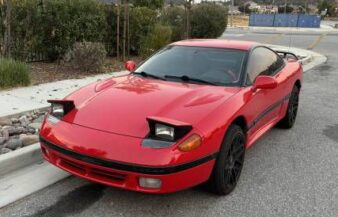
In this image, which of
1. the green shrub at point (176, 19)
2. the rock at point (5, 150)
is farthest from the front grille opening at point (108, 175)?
the green shrub at point (176, 19)

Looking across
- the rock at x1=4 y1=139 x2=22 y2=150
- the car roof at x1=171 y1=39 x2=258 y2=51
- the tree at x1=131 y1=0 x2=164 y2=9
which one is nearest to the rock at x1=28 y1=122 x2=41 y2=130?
the rock at x1=4 y1=139 x2=22 y2=150

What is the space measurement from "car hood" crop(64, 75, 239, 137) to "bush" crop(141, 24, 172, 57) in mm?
7648

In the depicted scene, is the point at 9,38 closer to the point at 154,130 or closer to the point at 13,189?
the point at 13,189

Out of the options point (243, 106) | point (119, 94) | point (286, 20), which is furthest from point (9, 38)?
point (286, 20)

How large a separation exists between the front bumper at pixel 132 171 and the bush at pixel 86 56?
5.79m

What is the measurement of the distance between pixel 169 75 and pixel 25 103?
275 centimetres

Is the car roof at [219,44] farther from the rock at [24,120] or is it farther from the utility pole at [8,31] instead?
the utility pole at [8,31]

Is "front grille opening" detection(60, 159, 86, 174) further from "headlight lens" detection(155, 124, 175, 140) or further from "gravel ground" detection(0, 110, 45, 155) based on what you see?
"gravel ground" detection(0, 110, 45, 155)

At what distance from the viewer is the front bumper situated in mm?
3355

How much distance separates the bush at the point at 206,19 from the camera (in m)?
16.5

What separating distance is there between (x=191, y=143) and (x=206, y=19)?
13.5m

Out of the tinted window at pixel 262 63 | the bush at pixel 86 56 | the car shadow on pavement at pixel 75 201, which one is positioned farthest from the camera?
the bush at pixel 86 56

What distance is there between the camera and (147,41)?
12.2 meters

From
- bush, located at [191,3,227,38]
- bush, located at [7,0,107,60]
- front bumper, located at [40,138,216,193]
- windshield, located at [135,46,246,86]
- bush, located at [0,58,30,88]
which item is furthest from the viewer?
bush, located at [191,3,227,38]
